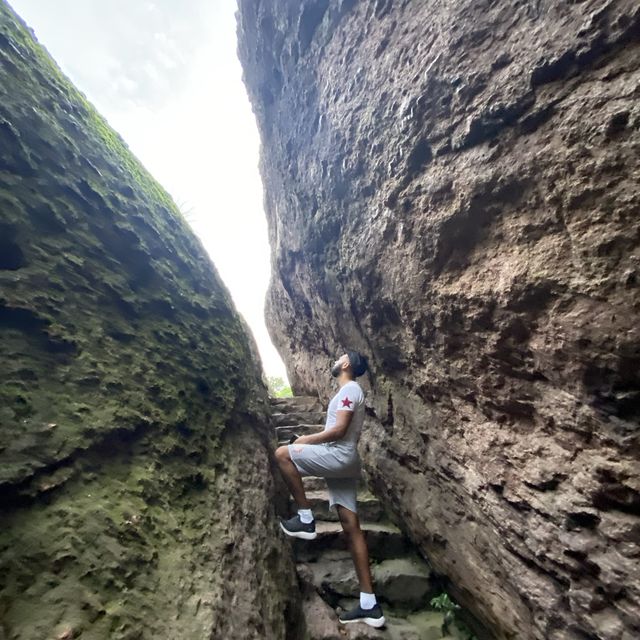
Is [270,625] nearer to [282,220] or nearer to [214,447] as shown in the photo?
[214,447]

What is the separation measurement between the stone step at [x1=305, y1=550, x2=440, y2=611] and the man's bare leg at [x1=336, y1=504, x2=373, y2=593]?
0.26m

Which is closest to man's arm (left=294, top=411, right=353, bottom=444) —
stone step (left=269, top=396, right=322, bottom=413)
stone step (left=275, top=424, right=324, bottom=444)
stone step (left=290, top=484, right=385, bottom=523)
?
stone step (left=290, top=484, right=385, bottom=523)

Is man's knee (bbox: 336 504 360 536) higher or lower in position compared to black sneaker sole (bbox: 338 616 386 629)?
higher

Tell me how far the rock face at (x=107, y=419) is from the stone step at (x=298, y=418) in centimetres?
182

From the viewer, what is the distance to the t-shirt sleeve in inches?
157

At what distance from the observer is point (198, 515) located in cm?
284

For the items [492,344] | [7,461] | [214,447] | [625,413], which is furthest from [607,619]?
[7,461]

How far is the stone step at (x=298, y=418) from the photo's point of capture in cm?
659

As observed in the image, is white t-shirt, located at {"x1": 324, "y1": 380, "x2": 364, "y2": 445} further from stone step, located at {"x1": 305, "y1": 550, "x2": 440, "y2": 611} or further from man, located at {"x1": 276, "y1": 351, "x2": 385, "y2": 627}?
stone step, located at {"x1": 305, "y1": 550, "x2": 440, "y2": 611}

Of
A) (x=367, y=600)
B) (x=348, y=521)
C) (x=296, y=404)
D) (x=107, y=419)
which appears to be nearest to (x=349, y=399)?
(x=348, y=521)

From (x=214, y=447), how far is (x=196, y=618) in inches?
57.8

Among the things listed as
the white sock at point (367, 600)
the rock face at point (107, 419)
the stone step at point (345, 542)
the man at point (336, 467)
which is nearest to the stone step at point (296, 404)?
the rock face at point (107, 419)

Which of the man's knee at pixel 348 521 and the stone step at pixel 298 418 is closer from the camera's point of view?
the man's knee at pixel 348 521

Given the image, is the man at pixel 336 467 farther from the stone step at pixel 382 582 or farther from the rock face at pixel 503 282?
the rock face at pixel 503 282
